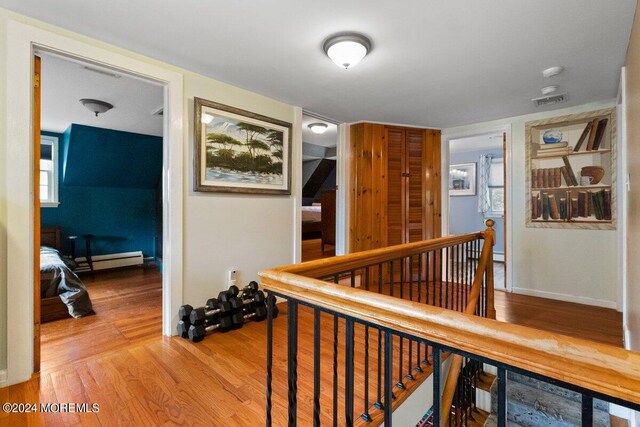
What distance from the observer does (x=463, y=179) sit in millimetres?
6395

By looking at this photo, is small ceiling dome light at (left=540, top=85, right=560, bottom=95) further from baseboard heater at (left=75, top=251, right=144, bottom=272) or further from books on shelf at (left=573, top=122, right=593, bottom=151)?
baseboard heater at (left=75, top=251, right=144, bottom=272)

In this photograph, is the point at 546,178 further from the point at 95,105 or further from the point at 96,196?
the point at 96,196

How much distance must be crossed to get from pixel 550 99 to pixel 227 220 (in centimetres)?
343

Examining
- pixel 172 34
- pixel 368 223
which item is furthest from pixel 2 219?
pixel 368 223

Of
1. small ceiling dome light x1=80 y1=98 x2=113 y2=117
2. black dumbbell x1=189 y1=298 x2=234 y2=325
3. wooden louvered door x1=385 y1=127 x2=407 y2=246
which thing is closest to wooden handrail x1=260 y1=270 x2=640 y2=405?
black dumbbell x1=189 y1=298 x2=234 y2=325

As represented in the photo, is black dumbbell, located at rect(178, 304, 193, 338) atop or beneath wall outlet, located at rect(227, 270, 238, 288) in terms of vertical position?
beneath

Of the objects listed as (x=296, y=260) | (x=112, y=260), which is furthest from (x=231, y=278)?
(x=112, y=260)

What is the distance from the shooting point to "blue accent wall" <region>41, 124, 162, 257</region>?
171 inches

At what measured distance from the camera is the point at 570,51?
2.13m

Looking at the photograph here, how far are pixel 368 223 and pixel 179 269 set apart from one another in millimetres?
2353

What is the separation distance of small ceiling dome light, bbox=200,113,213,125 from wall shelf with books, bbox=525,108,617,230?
360cm

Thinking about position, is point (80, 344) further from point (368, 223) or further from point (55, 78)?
point (368, 223)

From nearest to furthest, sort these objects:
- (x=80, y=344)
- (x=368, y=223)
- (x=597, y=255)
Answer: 1. (x=80, y=344)
2. (x=597, y=255)
3. (x=368, y=223)

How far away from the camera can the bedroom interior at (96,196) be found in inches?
111
